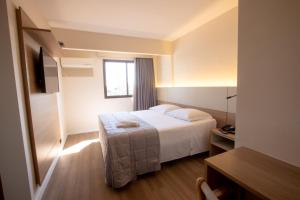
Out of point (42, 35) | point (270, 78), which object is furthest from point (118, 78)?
point (270, 78)

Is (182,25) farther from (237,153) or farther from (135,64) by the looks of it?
(237,153)

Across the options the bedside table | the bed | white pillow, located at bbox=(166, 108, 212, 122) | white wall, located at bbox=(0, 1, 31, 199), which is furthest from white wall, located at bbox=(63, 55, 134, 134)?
the bedside table

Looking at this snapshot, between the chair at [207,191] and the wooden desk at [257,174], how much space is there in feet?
0.21

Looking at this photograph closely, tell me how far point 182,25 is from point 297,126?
2782mm

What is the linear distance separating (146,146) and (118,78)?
3070mm

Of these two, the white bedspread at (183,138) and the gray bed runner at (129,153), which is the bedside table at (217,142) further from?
the gray bed runner at (129,153)

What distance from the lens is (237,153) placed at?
121 cm

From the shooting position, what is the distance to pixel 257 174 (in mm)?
919

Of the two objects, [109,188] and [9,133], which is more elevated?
[9,133]

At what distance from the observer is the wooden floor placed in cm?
176

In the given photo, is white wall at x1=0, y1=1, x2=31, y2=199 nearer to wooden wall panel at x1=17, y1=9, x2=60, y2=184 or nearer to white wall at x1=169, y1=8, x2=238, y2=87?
wooden wall panel at x1=17, y1=9, x2=60, y2=184

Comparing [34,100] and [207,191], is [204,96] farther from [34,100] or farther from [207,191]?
[34,100]

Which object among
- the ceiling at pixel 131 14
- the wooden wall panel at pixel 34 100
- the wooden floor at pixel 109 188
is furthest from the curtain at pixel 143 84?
the wooden wall panel at pixel 34 100

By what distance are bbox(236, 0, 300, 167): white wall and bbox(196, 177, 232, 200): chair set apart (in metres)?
0.47
